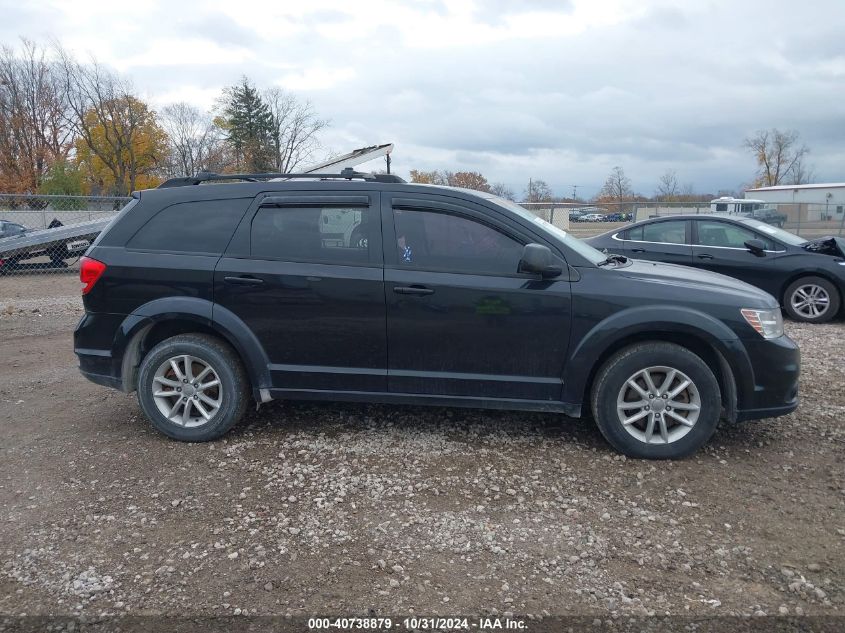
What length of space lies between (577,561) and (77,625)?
2.21m

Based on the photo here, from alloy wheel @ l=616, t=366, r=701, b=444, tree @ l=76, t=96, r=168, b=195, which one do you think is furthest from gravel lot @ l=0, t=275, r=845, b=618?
tree @ l=76, t=96, r=168, b=195

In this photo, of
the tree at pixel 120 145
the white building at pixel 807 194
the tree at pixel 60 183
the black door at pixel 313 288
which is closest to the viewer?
the black door at pixel 313 288

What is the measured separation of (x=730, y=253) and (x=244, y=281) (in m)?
7.10

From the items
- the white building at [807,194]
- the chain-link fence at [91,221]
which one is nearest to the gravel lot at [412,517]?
the chain-link fence at [91,221]

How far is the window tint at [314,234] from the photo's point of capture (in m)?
4.39

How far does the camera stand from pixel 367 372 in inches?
172

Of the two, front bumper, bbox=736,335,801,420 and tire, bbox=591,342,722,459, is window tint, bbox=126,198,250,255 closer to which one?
tire, bbox=591,342,722,459

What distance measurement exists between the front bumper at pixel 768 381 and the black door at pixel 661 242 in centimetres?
513

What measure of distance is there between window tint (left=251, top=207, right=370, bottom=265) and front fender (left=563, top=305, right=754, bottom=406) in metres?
1.63

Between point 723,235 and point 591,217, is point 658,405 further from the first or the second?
point 591,217

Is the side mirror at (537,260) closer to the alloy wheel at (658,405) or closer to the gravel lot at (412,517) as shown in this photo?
the alloy wheel at (658,405)

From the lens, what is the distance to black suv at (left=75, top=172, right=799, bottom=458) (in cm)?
409

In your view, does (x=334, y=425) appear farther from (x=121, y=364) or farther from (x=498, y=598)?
(x=498, y=598)

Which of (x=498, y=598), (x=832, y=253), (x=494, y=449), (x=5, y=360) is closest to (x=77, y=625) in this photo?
(x=498, y=598)
